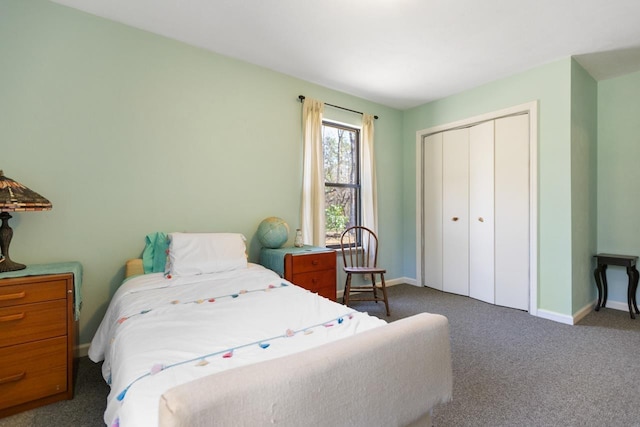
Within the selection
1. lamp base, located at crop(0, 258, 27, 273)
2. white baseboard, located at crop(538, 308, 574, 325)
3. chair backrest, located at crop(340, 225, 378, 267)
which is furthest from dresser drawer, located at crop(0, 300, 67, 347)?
white baseboard, located at crop(538, 308, 574, 325)

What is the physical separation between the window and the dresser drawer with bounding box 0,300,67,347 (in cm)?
260

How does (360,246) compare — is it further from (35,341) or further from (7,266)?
(7,266)

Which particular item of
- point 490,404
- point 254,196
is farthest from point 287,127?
point 490,404

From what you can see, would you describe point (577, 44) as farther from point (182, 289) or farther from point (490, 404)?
point (182, 289)

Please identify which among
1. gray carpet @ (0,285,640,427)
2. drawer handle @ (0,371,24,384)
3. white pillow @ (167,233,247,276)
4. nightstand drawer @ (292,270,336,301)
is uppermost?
white pillow @ (167,233,247,276)

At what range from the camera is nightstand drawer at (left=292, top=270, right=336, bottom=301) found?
8.84 feet

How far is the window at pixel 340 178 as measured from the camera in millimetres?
3721

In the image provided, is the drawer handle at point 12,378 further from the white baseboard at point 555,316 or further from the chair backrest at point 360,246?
the white baseboard at point 555,316

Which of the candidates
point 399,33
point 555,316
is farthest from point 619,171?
point 399,33

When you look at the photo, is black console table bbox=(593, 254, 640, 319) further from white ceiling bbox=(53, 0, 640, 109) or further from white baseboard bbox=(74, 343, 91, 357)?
white baseboard bbox=(74, 343, 91, 357)

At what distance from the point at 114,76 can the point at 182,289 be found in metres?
1.76

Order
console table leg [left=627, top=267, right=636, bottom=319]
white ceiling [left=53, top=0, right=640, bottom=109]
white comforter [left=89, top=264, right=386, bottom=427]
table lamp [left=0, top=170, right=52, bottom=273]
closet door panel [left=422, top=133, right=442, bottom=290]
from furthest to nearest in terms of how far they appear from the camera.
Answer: closet door panel [left=422, top=133, right=442, bottom=290] < console table leg [left=627, top=267, right=636, bottom=319] < white ceiling [left=53, top=0, right=640, bottom=109] < table lamp [left=0, top=170, right=52, bottom=273] < white comforter [left=89, top=264, right=386, bottom=427]

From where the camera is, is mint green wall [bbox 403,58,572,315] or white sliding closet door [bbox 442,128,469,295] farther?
white sliding closet door [bbox 442,128,469,295]

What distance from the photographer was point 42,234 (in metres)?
2.06
